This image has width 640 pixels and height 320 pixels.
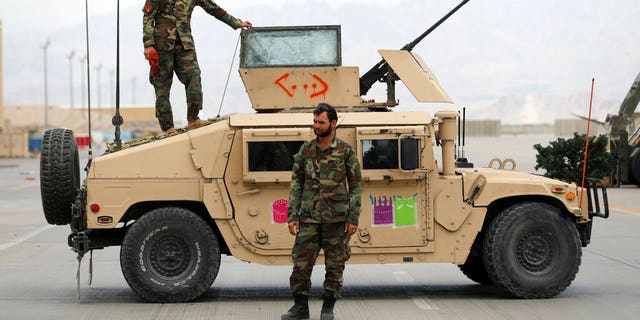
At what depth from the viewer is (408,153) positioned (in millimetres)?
11188

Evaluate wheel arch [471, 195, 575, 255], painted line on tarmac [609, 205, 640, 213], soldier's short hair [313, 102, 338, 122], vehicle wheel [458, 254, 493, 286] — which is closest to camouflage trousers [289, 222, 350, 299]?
soldier's short hair [313, 102, 338, 122]

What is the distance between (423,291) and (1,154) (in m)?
59.1

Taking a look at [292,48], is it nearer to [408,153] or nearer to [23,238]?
[408,153]

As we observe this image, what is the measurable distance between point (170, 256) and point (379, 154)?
2091 millimetres

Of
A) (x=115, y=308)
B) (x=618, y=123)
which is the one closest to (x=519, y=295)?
(x=115, y=308)

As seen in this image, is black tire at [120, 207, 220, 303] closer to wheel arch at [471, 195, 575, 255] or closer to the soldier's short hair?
the soldier's short hair

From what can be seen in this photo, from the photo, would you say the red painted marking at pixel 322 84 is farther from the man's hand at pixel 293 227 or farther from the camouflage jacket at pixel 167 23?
the man's hand at pixel 293 227

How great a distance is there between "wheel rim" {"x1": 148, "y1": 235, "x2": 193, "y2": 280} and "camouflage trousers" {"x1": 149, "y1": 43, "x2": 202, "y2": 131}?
61.8 inches

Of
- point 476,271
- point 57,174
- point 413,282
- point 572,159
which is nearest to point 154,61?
point 57,174

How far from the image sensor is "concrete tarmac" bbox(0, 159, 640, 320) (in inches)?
422

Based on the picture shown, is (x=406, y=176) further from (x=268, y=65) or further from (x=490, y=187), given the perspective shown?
(x=268, y=65)

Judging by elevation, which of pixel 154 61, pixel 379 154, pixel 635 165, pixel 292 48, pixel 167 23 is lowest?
pixel 635 165

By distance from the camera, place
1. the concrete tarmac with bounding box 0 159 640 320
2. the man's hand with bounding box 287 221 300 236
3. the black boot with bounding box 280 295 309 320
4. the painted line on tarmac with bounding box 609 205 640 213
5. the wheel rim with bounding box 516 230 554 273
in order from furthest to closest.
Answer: the painted line on tarmac with bounding box 609 205 640 213 → the wheel rim with bounding box 516 230 554 273 → the concrete tarmac with bounding box 0 159 640 320 → the black boot with bounding box 280 295 309 320 → the man's hand with bounding box 287 221 300 236

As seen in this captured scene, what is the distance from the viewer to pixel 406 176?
1125 centimetres
